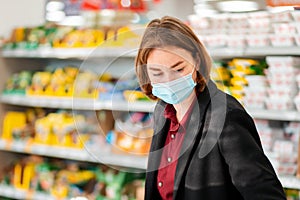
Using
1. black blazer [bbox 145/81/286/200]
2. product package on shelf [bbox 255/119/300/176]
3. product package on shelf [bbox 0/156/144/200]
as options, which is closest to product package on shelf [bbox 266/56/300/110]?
product package on shelf [bbox 255/119/300/176]

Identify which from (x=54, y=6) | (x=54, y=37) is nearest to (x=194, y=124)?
(x=54, y=37)

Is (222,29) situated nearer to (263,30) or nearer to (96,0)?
(263,30)

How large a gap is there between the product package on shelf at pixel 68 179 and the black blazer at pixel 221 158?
190cm

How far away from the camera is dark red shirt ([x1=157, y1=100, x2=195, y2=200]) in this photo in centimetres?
154

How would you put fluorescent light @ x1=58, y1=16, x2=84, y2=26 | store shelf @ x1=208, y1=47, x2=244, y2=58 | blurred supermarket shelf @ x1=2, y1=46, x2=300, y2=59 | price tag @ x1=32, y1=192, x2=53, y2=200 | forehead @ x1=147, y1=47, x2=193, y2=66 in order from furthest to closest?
fluorescent light @ x1=58, y1=16, x2=84, y2=26, price tag @ x1=32, y1=192, x2=53, y2=200, store shelf @ x1=208, y1=47, x2=244, y2=58, blurred supermarket shelf @ x1=2, y1=46, x2=300, y2=59, forehead @ x1=147, y1=47, x2=193, y2=66

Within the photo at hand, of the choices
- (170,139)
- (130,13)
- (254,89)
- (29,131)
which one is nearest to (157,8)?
(130,13)

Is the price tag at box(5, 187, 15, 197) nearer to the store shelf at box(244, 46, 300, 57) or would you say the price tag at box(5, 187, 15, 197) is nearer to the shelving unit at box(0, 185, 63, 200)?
the shelving unit at box(0, 185, 63, 200)

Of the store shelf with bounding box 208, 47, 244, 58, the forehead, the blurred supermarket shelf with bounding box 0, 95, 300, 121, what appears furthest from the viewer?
the store shelf with bounding box 208, 47, 244, 58

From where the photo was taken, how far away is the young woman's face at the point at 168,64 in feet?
4.12

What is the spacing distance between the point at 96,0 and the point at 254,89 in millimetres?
1383

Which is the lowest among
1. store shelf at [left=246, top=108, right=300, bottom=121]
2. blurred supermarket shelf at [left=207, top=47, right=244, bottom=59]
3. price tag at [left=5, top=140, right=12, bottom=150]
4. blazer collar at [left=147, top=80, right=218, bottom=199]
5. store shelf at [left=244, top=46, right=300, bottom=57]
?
price tag at [left=5, top=140, right=12, bottom=150]

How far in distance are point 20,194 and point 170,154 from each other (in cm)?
272

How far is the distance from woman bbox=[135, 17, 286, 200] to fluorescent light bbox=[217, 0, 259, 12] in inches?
73.5

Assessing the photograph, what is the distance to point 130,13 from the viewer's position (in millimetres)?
3789
